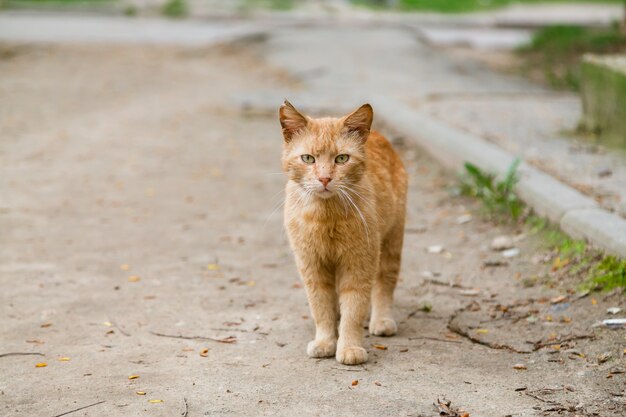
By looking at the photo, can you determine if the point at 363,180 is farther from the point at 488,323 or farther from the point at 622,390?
the point at 622,390

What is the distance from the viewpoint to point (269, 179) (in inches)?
318

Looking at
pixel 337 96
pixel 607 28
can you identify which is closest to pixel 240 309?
pixel 337 96

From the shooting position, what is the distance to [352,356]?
4188 millimetres

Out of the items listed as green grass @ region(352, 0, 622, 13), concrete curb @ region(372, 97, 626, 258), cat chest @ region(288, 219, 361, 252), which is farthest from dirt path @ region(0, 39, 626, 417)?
green grass @ region(352, 0, 622, 13)

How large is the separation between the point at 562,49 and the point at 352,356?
11.2 meters

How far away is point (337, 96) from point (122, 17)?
10.1 m

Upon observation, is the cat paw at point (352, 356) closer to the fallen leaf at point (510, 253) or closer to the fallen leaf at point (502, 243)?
the fallen leaf at point (510, 253)

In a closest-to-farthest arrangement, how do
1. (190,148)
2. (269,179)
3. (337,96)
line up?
(269,179)
(190,148)
(337,96)

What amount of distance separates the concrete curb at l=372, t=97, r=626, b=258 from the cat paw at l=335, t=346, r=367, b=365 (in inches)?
65.3

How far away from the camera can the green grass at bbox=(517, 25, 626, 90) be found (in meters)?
12.8

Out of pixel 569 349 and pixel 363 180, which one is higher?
pixel 363 180

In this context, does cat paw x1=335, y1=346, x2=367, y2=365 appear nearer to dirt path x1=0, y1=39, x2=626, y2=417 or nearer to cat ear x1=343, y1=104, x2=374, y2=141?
dirt path x1=0, y1=39, x2=626, y2=417

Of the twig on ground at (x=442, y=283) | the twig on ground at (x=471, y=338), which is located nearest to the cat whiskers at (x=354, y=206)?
the twig on ground at (x=471, y=338)

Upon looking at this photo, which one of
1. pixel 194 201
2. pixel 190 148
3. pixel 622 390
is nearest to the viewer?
pixel 622 390
